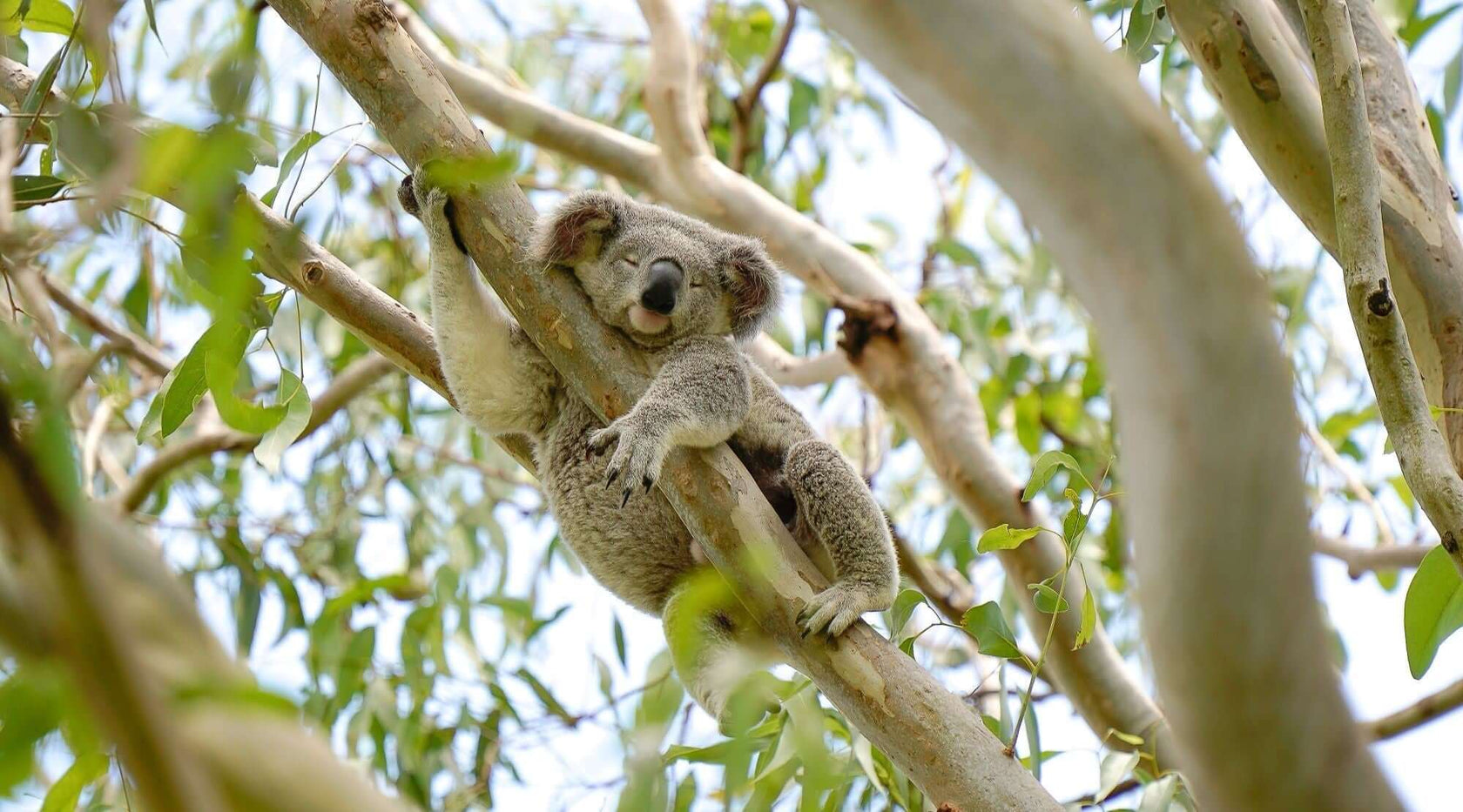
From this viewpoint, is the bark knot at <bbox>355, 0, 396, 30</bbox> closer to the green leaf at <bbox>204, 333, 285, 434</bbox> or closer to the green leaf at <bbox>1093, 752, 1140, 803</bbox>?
the green leaf at <bbox>204, 333, 285, 434</bbox>

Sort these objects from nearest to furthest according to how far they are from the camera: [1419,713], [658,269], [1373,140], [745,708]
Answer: [745,708], [1373,140], [658,269], [1419,713]

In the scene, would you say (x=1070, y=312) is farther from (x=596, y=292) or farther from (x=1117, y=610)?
(x=596, y=292)

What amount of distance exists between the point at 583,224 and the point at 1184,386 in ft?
7.22

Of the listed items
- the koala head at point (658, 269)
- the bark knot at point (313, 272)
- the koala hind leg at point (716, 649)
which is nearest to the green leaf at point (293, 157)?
the bark knot at point (313, 272)

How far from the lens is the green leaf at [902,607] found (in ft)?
7.60

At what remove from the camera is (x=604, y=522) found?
8.86 feet

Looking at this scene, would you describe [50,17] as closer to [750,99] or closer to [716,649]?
[716,649]

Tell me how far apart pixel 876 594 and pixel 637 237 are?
1.08 m

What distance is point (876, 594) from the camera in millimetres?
2414

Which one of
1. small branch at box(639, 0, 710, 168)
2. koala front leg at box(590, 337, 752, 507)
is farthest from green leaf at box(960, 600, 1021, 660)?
small branch at box(639, 0, 710, 168)

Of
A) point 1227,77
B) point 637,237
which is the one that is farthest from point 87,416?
point 1227,77

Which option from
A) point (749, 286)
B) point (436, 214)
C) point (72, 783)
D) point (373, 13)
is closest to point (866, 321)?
point (749, 286)

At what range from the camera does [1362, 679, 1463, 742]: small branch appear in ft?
10.8

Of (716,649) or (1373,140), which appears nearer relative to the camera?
(1373,140)
